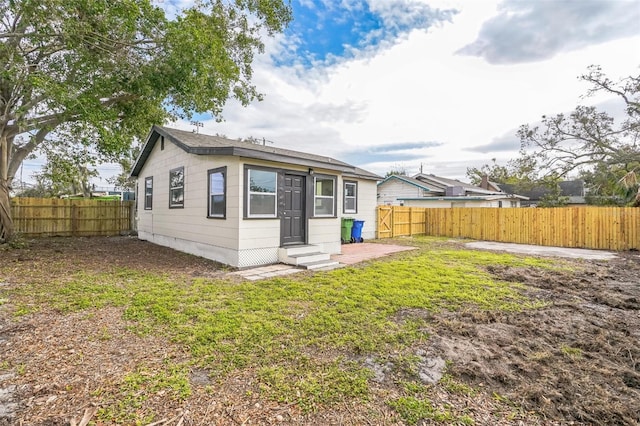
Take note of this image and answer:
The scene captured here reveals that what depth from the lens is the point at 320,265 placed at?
7605 mm

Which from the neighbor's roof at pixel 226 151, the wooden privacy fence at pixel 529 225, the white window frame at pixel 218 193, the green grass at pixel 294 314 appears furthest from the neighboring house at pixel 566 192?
the white window frame at pixel 218 193

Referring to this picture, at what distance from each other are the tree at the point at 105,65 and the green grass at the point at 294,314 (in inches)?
205

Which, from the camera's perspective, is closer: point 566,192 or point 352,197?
point 352,197

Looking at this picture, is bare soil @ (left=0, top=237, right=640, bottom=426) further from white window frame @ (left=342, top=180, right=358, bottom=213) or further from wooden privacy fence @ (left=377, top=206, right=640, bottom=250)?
white window frame @ (left=342, top=180, right=358, bottom=213)

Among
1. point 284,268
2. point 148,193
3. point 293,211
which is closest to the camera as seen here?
point 284,268

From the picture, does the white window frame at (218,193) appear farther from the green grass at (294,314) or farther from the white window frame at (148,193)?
the white window frame at (148,193)

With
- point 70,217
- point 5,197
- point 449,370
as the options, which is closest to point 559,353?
point 449,370

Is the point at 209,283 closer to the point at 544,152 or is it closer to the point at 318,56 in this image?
the point at 318,56

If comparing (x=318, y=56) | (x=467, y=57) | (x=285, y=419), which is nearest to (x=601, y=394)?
(x=285, y=419)

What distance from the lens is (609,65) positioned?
14078 mm

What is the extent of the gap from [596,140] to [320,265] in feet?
59.3

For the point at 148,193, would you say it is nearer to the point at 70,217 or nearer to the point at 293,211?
the point at 70,217

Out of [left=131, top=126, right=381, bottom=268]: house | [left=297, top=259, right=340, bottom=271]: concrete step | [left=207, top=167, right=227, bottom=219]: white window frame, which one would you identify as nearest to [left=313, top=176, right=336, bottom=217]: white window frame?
[left=131, top=126, right=381, bottom=268]: house

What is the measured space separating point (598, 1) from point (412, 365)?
11.9m
